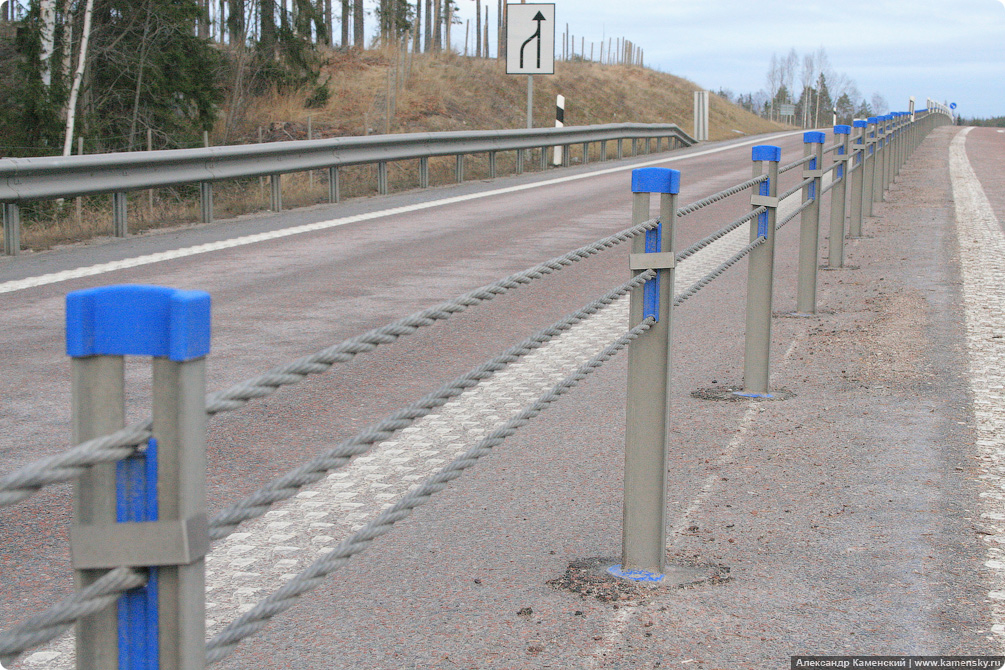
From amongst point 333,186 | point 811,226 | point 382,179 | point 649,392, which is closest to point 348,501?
point 649,392

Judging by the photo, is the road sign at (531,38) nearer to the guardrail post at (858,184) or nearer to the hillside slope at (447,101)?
the hillside slope at (447,101)

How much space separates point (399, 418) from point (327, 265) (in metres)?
7.75

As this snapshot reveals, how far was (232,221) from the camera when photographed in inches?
496

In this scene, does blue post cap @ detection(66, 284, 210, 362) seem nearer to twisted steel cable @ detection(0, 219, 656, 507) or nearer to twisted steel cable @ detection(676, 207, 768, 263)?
twisted steel cable @ detection(0, 219, 656, 507)

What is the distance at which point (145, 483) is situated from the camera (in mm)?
1471

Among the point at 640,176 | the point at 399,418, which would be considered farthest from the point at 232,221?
the point at 399,418

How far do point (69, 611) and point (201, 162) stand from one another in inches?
449

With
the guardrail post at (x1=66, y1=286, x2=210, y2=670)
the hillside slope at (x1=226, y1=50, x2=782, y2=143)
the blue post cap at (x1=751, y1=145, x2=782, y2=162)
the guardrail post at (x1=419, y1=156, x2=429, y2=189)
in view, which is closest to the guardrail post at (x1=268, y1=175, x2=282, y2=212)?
the guardrail post at (x1=419, y1=156, x2=429, y2=189)

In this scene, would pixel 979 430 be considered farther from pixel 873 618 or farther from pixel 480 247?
pixel 480 247

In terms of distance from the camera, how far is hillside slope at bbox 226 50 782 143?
3341 centimetres

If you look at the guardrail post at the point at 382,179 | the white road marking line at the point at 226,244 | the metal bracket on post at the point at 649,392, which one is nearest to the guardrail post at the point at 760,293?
the metal bracket on post at the point at 649,392

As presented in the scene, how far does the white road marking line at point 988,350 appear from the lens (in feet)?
11.9

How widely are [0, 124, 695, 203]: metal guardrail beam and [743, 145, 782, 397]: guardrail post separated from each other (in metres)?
6.61

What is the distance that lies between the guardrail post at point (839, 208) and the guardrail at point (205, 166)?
630 cm
